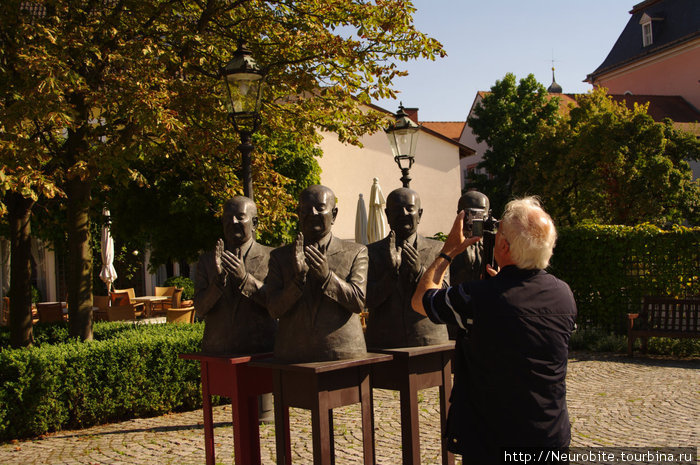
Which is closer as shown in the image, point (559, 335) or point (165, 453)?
point (559, 335)

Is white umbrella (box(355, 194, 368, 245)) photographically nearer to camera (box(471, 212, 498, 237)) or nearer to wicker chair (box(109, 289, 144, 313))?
wicker chair (box(109, 289, 144, 313))

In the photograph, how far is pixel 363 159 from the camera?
2703 centimetres

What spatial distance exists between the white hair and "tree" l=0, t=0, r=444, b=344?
5305mm

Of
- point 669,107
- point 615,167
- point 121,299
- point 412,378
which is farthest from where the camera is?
point 669,107

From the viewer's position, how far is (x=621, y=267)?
12781 millimetres

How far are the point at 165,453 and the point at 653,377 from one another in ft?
22.8

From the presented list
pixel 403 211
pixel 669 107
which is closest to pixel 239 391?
pixel 403 211

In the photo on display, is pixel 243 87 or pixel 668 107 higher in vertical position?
pixel 668 107

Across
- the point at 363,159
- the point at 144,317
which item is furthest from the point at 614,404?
the point at 363,159

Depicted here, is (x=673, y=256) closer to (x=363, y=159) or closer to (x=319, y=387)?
(x=319, y=387)

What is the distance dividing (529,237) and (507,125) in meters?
34.1

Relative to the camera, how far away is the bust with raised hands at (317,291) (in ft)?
13.7

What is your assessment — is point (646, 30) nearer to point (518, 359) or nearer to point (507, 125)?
point (507, 125)

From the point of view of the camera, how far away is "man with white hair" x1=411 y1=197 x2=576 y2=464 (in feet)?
9.17
